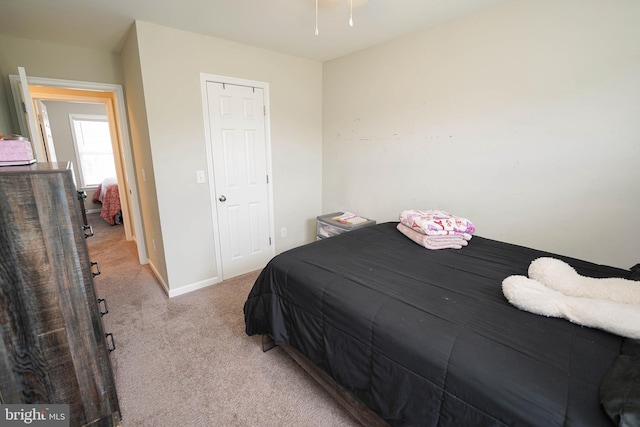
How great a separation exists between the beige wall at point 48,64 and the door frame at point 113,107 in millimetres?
52

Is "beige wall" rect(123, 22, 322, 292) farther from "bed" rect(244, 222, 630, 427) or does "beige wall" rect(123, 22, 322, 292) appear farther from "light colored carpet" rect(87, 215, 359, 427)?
"bed" rect(244, 222, 630, 427)

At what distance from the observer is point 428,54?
2.36 metres

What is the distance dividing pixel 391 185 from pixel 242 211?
1.61 metres

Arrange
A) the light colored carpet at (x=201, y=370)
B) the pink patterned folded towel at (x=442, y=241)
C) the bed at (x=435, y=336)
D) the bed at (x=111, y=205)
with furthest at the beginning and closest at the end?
1. the bed at (x=111, y=205)
2. the pink patterned folded towel at (x=442, y=241)
3. the light colored carpet at (x=201, y=370)
4. the bed at (x=435, y=336)

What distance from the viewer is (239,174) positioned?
2.93 m

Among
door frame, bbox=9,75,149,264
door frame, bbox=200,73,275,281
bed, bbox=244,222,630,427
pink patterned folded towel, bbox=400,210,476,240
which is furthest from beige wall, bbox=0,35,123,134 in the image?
pink patterned folded towel, bbox=400,210,476,240

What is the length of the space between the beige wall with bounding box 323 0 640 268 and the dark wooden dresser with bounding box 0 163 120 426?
8.02ft

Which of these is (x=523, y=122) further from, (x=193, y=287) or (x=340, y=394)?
(x=193, y=287)

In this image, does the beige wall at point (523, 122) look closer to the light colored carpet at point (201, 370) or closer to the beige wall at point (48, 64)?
the light colored carpet at point (201, 370)

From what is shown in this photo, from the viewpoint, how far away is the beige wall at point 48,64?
240 centimetres

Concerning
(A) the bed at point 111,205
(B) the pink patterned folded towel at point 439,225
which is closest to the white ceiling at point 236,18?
(B) the pink patterned folded towel at point 439,225

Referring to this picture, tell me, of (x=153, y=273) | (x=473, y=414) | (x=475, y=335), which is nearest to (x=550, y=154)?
(x=475, y=335)

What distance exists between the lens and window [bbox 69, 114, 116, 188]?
5895mm

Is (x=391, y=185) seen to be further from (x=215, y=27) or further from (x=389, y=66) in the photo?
(x=215, y=27)
